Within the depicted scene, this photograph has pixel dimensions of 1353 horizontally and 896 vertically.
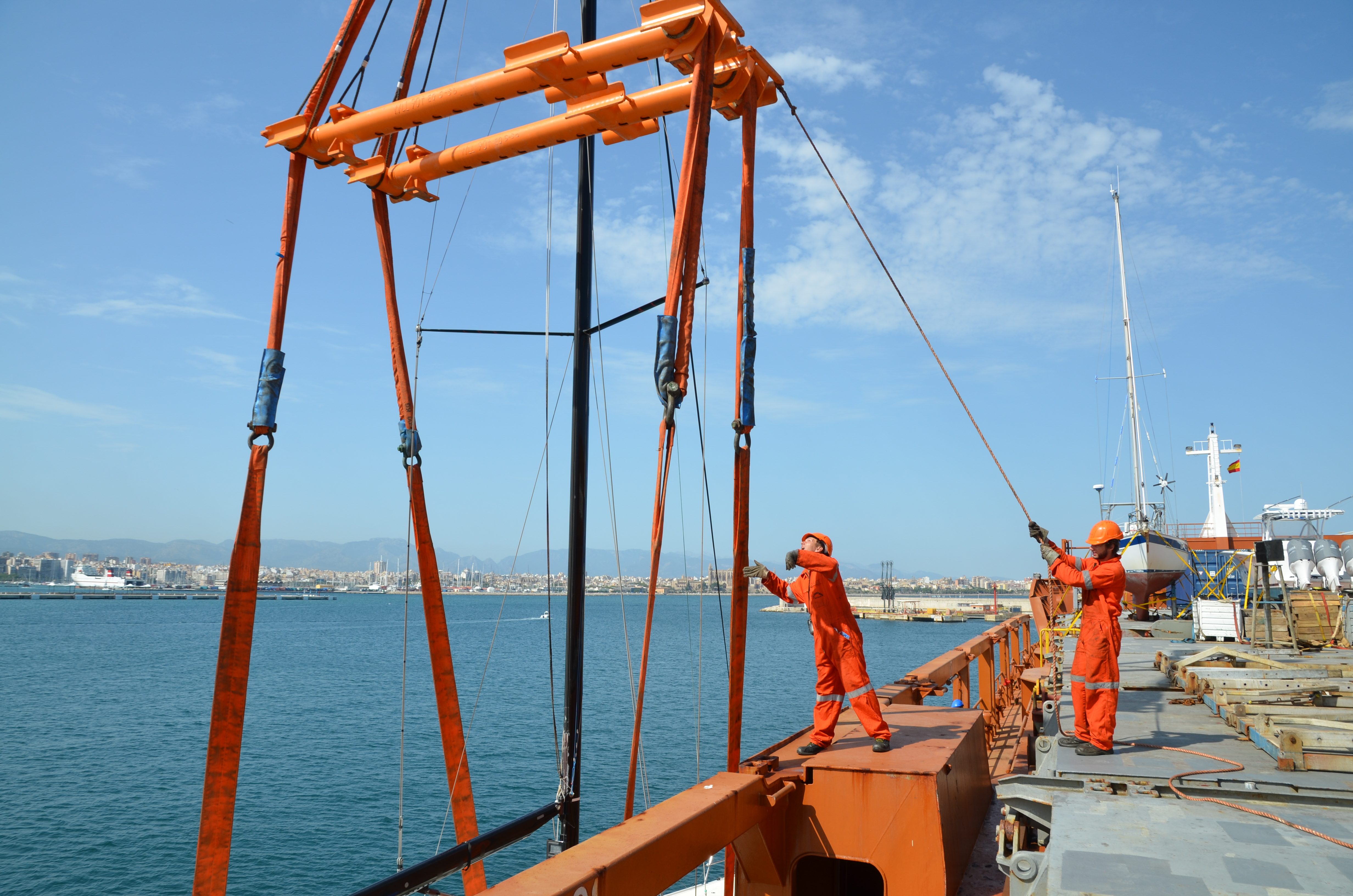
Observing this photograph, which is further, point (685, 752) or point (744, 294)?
point (685, 752)

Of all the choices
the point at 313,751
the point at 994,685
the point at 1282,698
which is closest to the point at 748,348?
the point at 1282,698

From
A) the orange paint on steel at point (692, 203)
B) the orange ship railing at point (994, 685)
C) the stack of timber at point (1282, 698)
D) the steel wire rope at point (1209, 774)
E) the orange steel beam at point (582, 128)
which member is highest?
the orange steel beam at point (582, 128)

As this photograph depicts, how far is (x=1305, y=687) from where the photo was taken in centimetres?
793

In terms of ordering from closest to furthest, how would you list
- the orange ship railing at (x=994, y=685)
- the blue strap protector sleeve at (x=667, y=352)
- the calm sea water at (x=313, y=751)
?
the blue strap protector sleeve at (x=667, y=352)
the orange ship railing at (x=994, y=685)
the calm sea water at (x=313, y=751)

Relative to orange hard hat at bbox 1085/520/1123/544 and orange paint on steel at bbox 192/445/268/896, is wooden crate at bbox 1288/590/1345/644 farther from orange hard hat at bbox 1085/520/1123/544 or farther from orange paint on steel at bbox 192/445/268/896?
orange paint on steel at bbox 192/445/268/896

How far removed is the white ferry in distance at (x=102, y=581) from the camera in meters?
186

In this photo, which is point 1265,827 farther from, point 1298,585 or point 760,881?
point 1298,585

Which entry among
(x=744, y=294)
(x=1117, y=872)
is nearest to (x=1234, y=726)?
(x=1117, y=872)

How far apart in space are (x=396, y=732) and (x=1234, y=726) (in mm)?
30958

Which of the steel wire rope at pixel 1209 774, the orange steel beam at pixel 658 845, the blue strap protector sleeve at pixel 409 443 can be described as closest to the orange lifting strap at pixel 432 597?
the blue strap protector sleeve at pixel 409 443

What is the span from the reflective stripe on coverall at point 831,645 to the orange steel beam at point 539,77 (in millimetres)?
3750

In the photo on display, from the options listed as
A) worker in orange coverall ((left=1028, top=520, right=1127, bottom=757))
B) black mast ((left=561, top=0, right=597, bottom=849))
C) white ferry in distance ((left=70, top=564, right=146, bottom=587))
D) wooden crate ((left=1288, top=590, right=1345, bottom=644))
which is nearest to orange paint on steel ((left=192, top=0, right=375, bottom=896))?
black mast ((left=561, top=0, right=597, bottom=849))

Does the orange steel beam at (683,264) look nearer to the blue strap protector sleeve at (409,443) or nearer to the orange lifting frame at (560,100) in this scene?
the orange lifting frame at (560,100)

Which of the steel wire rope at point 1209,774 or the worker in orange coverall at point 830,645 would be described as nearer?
the steel wire rope at point 1209,774
